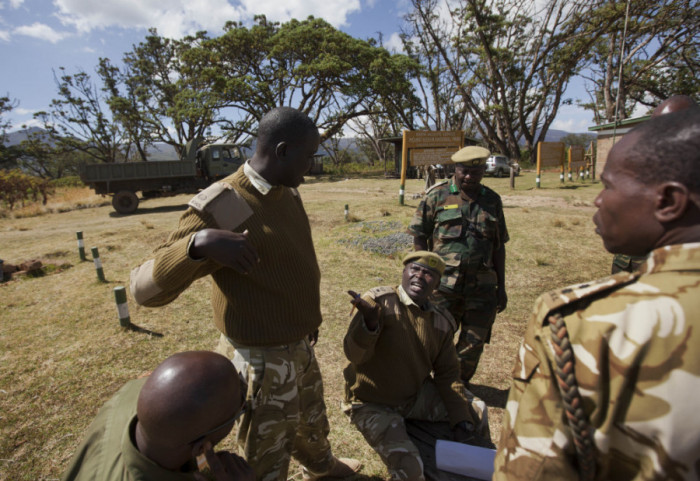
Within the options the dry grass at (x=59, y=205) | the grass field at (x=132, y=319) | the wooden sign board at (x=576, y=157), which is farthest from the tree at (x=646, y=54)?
the dry grass at (x=59, y=205)

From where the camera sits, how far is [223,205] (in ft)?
5.06

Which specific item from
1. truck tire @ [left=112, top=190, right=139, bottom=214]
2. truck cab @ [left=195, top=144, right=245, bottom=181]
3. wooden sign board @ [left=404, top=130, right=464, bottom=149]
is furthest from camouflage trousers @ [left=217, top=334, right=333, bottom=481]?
truck cab @ [left=195, top=144, right=245, bottom=181]

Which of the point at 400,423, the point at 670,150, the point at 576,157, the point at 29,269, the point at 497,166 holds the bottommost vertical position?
the point at 29,269

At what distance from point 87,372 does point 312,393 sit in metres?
2.93

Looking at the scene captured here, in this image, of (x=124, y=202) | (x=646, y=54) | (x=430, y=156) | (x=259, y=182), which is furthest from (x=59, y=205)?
(x=646, y=54)

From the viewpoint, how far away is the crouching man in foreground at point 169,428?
1152mm

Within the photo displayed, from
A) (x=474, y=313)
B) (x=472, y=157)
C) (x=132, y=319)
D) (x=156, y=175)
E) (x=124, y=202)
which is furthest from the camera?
(x=156, y=175)

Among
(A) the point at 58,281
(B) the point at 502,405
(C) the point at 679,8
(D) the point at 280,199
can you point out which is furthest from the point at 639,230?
(C) the point at 679,8

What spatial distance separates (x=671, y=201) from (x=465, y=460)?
1.46m

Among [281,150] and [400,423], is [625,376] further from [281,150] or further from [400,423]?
[400,423]

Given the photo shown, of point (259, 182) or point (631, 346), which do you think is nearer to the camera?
point (631, 346)

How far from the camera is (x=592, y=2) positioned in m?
21.8

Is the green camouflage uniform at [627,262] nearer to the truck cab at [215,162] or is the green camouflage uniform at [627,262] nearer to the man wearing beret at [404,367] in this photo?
the man wearing beret at [404,367]

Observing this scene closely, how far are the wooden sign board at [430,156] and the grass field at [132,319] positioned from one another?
71.4 inches
